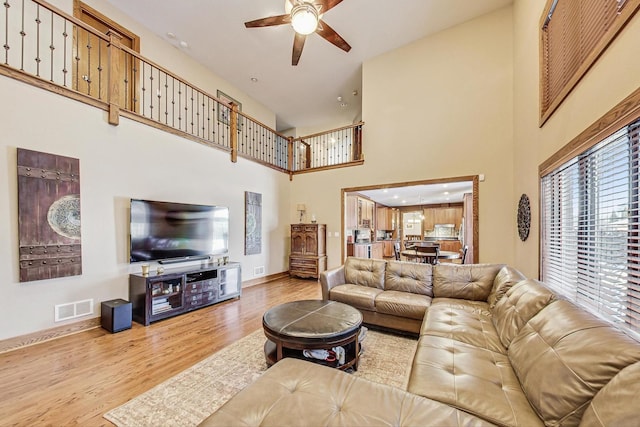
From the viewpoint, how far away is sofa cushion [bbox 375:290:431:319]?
2770 mm

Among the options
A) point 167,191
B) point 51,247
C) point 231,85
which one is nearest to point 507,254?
point 167,191

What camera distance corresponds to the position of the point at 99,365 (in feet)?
7.62

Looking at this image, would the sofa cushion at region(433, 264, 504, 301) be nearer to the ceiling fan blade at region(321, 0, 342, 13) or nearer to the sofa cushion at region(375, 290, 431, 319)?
the sofa cushion at region(375, 290, 431, 319)

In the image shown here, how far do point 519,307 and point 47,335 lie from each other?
4.62 meters

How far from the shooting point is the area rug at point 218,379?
5.62 ft

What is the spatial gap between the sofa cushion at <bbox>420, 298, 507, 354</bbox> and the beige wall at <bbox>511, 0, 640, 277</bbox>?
3.80 ft

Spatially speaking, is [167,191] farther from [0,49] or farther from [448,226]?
[448,226]

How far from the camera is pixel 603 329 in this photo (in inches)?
43.9

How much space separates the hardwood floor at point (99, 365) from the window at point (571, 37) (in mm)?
3974

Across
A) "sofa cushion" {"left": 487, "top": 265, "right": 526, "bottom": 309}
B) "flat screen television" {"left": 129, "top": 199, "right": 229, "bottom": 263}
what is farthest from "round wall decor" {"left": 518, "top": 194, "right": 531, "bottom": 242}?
"flat screen television" {"left": 129, "top": 199, "right": 229, "bottom": 263}

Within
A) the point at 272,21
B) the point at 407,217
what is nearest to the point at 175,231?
the point at 272,21

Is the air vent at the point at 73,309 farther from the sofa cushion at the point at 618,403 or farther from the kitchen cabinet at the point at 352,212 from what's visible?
the kitchen cabinet at the point at 352,212

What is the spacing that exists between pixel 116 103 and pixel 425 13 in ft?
16.8

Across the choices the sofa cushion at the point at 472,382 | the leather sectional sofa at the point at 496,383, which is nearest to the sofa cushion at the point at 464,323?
the leather sectional sofa at the point at 496,383
